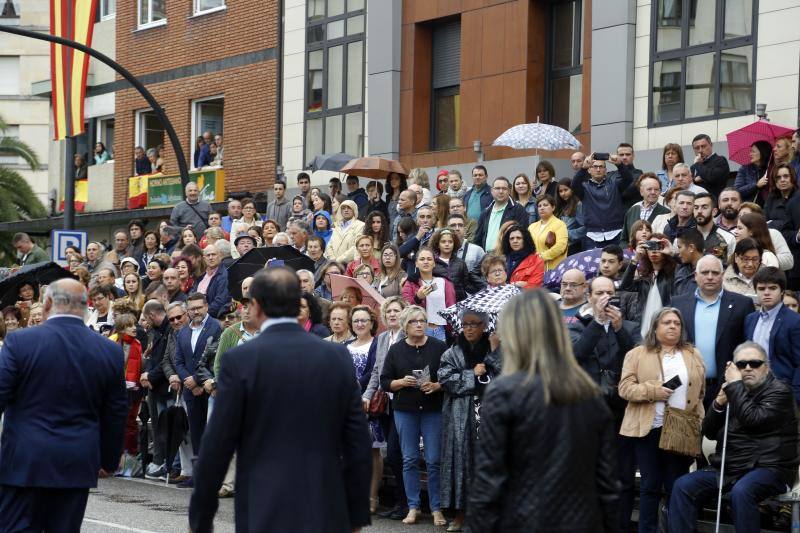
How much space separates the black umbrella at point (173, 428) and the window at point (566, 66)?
969cm

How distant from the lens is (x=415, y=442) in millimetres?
13766

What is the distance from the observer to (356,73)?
28391 mm

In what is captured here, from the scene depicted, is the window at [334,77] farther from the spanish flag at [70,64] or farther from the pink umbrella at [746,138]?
the pink umbrella at [746,138]

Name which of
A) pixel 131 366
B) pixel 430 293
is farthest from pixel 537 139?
pixel 131 366

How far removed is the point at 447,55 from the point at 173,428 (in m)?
11.8

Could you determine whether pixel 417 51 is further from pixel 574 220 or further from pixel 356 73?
pixel 574 220

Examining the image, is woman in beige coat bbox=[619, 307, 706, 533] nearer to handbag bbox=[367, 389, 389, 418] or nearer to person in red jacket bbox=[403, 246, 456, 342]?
handbag bbox=[367, 389, 389, 418]

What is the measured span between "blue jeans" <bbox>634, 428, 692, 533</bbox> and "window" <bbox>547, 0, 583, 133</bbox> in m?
12.8

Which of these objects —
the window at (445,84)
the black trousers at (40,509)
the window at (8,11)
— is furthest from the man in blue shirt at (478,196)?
the window at (8,11)

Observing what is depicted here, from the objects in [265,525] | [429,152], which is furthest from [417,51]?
[265,525]

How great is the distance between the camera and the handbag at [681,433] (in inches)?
443

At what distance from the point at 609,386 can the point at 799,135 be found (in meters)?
5.38

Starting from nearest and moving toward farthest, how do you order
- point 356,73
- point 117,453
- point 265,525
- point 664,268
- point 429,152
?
point 265,525 → point 117,453 → point 664,268 → point 429,152 → point 356,73

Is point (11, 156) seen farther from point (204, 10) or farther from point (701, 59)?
point (701, 59)
